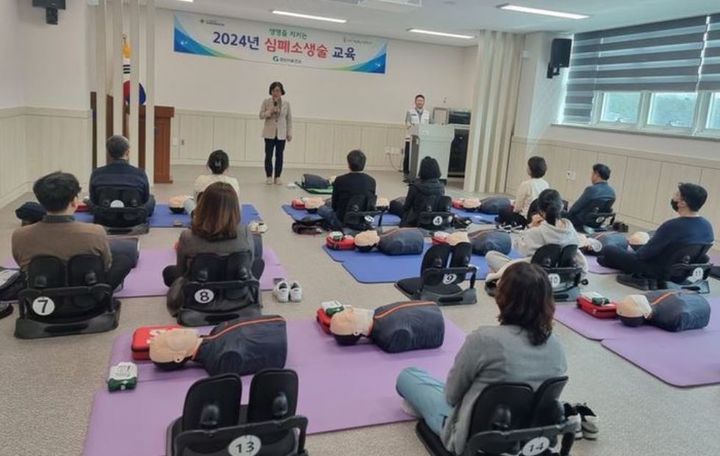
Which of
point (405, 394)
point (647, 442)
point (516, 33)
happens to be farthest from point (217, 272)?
point (516, 33)

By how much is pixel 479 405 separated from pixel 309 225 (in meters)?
4.15

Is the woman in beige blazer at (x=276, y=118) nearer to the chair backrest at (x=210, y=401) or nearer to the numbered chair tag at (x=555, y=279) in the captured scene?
the numbered chair tag at (x=555, y=279)

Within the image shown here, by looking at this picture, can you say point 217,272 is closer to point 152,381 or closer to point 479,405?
point 152,381

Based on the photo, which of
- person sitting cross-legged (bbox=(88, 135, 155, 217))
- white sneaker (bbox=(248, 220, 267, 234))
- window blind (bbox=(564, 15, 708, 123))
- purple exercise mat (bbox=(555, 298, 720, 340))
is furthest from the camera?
window blind (bbox=(564, 15, 708, 123))

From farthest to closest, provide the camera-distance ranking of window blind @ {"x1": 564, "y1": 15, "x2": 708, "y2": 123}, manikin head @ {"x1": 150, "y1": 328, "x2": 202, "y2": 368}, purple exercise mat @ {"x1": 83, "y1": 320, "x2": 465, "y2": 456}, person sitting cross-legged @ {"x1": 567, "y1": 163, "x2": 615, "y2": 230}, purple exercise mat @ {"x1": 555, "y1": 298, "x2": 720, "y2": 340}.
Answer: window blind @ {"x1": 564, "y1": 15, "x2": 708, "y2": 123} < person sitting cross-legged @ {"x1": 567, "y1": 163, "x2": 615, "y2": 230} < purple exercise mat @ {"x1": 555, "y1": 298, "x2": 720, "y2": 340} < manikin head @ {"x1": 150, "y1": 328, "x2": 202, "y2": 368} < purple exercise mat @ {"x1": 83, "y1": 320, "x2": 465, "y2": 456}

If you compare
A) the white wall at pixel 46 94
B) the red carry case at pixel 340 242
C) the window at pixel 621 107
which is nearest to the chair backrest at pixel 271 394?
the red carry case at pixel 340 242

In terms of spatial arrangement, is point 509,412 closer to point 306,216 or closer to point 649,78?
point 306,216

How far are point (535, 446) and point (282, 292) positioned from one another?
2.28 meters

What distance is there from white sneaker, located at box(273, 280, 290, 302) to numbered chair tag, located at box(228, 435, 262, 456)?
6.83 feet

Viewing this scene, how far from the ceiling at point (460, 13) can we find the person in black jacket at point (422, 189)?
238cm

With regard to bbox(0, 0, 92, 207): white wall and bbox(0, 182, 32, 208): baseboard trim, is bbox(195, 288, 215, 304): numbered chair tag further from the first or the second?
bbox(0, 0, 92, 207): white wall

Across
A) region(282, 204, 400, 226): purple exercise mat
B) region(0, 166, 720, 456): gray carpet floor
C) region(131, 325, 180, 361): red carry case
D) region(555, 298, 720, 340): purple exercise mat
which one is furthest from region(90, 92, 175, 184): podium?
region(555, 298, 720, 340): purple exercise mat

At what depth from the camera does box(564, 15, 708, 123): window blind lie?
7160 millimetres

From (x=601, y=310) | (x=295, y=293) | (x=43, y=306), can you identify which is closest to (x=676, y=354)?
(x=601, y=310)
